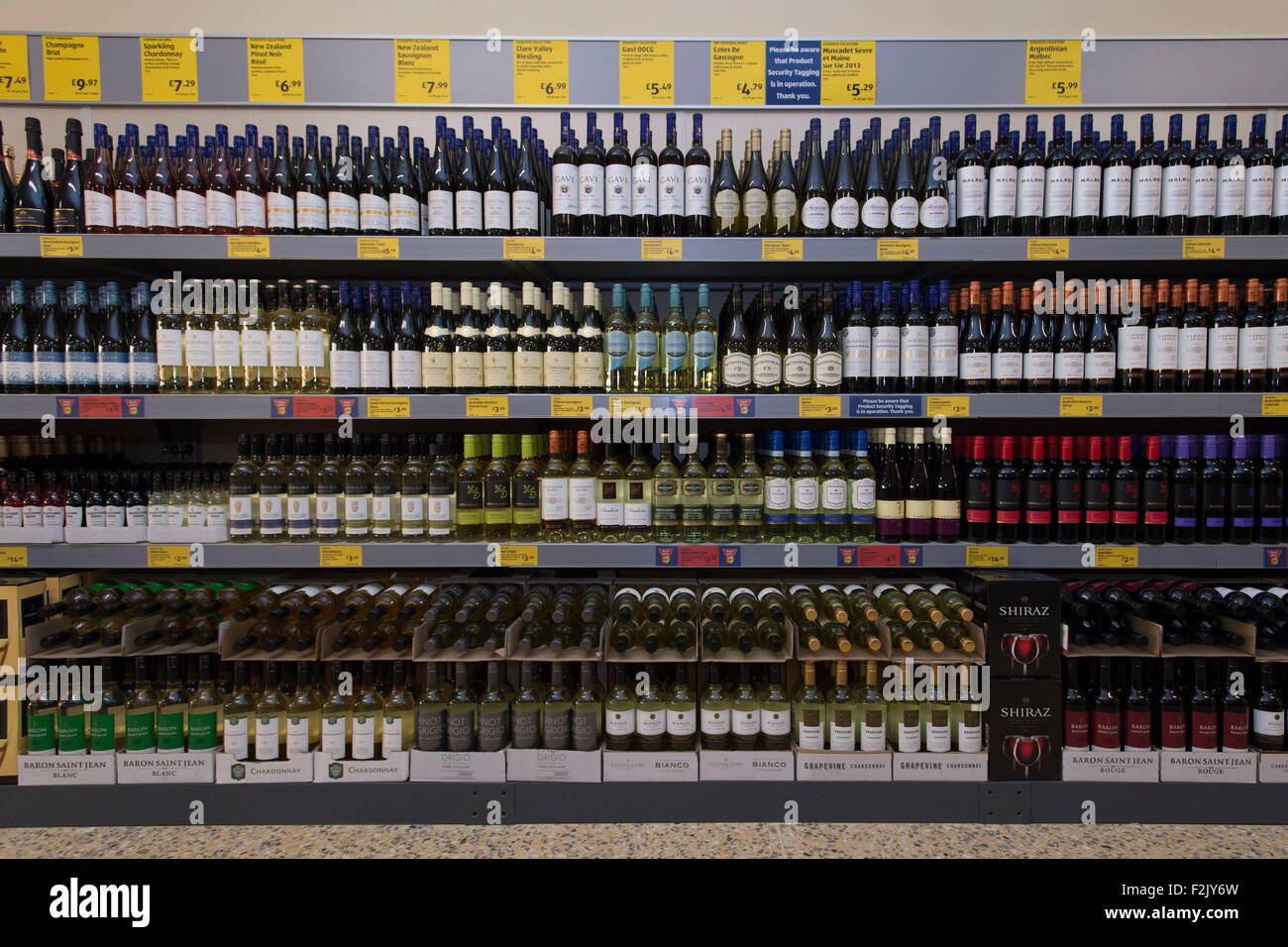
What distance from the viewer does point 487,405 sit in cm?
234

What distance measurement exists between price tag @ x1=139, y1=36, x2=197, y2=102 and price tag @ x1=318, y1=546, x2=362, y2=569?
2.16 metres

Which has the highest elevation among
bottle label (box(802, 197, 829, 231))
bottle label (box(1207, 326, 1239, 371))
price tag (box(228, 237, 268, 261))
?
bottle label (box(802, 197, 829, 231))

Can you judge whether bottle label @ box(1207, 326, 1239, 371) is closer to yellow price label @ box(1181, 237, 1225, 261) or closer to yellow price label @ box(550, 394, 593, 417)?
yellow price label @ box(1181, 237, 1225, 261)

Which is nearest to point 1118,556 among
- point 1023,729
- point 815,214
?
point 1023,729

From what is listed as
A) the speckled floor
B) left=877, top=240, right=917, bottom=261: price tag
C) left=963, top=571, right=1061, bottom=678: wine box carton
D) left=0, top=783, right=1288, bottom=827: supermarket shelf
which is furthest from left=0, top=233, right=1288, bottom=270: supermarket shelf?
the speckled floor

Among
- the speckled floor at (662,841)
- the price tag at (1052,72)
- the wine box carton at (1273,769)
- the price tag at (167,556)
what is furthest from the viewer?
the price tag at (1052,72)

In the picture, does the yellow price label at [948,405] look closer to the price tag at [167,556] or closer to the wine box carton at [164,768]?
the price tag at [167,556]

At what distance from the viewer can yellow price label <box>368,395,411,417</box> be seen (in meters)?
2.35

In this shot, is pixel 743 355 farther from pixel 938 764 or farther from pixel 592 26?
pixel 592 26

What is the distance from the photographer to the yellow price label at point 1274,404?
2.32 meters

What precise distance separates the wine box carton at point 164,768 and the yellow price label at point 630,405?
72.5 inches

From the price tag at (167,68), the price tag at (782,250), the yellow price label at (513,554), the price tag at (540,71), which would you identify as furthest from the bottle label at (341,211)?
the price tag at (782,250)

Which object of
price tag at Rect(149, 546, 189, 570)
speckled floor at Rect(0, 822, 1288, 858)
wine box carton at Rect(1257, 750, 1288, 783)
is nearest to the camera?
speckled floor at Rect(0, 822, 1288, 858)

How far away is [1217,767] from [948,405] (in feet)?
4.97
